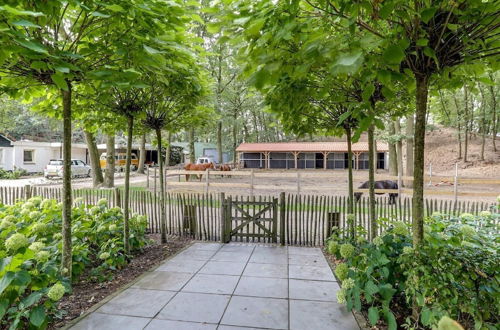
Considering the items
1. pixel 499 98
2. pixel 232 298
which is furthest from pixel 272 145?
pixel 232 298

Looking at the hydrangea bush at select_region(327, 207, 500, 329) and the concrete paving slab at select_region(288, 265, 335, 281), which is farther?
the concrete paving slab at select_region(288, 265, 335, 281)

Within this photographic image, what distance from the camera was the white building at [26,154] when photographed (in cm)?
2241

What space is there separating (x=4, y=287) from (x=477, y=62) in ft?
13.9

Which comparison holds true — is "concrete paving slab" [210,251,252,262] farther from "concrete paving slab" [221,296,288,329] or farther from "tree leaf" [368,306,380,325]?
"tree leaf" [368,306,380,325]

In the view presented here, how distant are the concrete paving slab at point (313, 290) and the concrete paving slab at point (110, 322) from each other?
1.79 meters

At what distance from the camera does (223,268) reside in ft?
14.8

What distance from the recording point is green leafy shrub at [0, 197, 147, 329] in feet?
8.04

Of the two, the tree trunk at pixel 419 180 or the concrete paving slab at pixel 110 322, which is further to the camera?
the concrete paving slab at pixel 110 322

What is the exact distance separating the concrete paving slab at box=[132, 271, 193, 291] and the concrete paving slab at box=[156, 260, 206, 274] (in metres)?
0.13

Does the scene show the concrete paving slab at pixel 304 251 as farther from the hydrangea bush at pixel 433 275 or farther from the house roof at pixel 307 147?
the house roof at pixel 307 147

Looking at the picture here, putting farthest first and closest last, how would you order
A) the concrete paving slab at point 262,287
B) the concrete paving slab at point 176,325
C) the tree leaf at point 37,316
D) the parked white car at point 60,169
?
the parked white car at point 60,169, the concrete paving slab at point 262,287, the concrete paving slab at point 176,325, the tree leaf at point 37,316

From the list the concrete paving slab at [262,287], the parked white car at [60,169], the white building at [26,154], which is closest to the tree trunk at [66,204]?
the concrete paving slab at [262,287]

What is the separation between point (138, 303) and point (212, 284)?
976mm

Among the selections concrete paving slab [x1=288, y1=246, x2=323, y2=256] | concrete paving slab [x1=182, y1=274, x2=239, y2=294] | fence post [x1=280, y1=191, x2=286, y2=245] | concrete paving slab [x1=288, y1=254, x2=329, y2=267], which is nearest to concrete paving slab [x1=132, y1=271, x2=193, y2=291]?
concrete paving slab [x1=182, y1=274, x2=239, y2=294]
